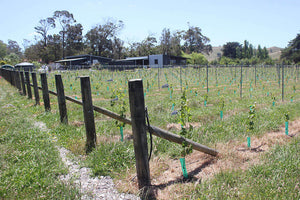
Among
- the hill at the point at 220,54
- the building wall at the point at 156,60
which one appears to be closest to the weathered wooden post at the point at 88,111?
the building wall at the point at 156,60

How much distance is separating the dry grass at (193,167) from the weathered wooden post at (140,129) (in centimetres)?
Answer: 13

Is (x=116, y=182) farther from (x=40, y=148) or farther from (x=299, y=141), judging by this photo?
(x=299, y=141)

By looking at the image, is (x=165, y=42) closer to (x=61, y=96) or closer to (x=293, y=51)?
(x=293, y=51)

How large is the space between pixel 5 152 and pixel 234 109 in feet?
19.0

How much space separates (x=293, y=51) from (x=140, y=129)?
2306 inches

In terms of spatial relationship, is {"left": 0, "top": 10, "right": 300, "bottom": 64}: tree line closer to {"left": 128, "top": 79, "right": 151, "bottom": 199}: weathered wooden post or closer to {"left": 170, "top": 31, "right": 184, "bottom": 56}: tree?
{"left": 170, "top": 31, "right": 184, "bottom": 56}: tree

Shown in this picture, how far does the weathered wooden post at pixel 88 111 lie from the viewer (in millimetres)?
3209

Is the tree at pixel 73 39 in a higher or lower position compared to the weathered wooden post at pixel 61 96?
higher

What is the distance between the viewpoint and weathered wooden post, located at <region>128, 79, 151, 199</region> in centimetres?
222

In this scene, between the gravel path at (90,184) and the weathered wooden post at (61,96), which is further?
the weathered wooden post at (61,96)

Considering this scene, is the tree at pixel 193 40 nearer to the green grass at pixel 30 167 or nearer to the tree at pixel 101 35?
the tree at pixel 101 35

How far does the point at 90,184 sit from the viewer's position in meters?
2.57

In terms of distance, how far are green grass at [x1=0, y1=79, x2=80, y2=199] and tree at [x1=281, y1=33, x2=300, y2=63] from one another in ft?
182

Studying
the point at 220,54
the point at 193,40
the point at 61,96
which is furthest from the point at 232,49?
the point at 61,96
